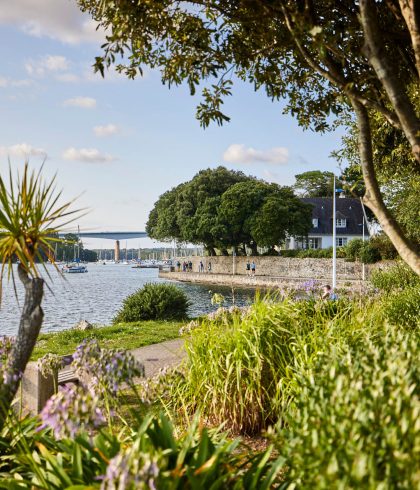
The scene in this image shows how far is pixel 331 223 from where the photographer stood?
65.1 meters

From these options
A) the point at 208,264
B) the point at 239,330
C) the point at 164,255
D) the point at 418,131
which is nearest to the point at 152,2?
the point at 418,131

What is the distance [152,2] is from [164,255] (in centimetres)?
15913

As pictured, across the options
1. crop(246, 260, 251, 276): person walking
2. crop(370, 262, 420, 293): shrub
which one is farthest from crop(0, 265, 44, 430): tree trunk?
crop(246, 260, 251, 276): person walking

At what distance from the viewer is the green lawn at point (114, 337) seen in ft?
34.2

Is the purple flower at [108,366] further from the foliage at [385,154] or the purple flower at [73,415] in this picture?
the foliage at [385,154]

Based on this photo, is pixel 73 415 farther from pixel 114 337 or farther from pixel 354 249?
pixel 354 249

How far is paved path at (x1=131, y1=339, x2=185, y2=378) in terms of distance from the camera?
7.56 metres

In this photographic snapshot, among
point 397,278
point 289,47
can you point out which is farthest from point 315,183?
point 289,47

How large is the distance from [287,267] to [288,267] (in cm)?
13

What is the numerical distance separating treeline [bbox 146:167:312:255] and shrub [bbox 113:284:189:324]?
108 ft

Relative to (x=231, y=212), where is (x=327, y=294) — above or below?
below

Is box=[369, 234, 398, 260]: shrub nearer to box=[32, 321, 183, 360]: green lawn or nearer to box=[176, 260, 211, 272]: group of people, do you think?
box=[176, 260, 211, 272]: group of people

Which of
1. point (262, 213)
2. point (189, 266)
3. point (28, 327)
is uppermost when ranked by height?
point (262, 213)

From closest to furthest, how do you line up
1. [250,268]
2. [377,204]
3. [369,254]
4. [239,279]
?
[377,204], [369,254], [239,279], [250,268]
